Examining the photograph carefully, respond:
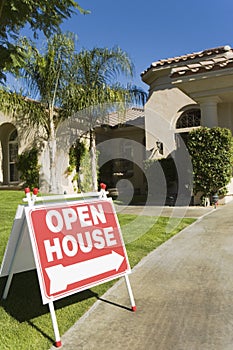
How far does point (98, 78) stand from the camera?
49.1ft

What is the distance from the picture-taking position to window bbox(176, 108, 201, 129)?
50.8ft

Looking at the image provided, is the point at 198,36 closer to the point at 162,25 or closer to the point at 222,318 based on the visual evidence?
the point at 162,25

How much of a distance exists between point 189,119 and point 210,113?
4.22m

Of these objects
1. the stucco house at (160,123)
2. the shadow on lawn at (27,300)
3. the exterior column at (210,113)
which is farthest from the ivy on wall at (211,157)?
the shadow on lawn at (27,300)

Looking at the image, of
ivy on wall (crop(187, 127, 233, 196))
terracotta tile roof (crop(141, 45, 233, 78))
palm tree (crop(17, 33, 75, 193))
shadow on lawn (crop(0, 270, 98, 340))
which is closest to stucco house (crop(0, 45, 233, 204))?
terracotta tile roof (crop(141, 45, 233, 78))

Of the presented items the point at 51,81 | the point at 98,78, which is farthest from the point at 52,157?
the point at 98,78

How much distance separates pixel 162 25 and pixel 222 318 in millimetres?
A: 13754

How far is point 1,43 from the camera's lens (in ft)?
21.1

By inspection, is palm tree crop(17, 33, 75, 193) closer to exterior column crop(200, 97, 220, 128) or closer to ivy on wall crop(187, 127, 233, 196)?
exterior column crop(200, 97, 220, 128)

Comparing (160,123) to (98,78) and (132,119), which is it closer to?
(98,78)

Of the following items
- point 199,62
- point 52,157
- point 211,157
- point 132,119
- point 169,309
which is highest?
point 199,62

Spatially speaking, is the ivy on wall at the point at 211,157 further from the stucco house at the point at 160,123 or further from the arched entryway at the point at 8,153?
the arched entryway at the point at 8,153

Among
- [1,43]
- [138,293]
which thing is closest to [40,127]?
[1,43]

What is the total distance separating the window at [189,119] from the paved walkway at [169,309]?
34.6ft
